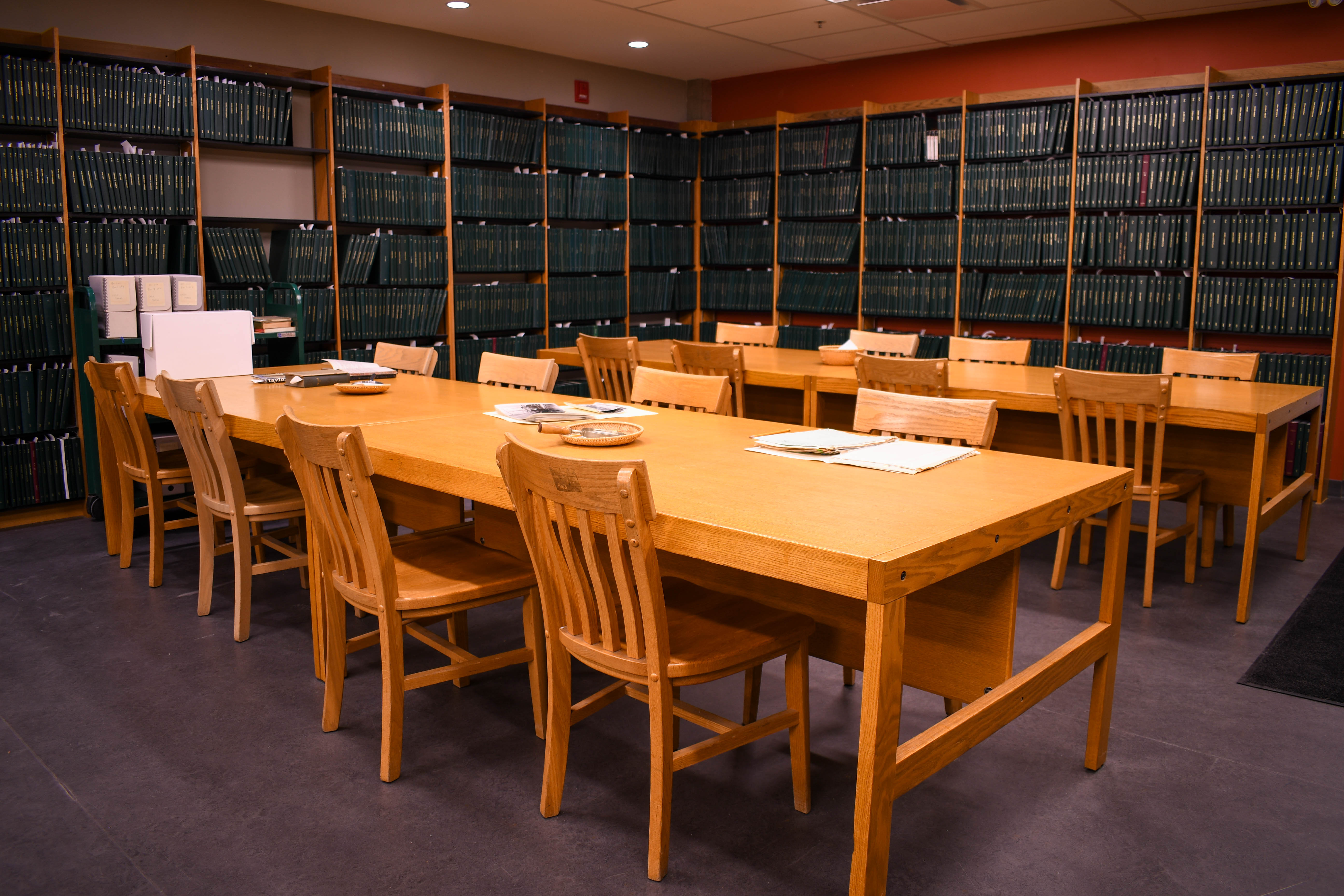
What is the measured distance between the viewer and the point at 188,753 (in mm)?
2387

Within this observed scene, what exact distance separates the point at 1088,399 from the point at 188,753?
2.92 m

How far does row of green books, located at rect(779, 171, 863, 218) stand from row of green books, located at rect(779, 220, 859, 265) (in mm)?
72

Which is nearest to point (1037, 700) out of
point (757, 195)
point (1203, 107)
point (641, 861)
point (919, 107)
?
point (641, 861)

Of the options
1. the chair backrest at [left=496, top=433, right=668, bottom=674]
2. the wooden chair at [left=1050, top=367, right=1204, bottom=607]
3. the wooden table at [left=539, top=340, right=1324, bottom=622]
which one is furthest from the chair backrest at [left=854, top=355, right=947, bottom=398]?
the chair backrest at [left=496, top=433, right=668, bottom=674]

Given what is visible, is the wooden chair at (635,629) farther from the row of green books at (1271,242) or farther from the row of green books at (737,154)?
the row of green books at (737,154)

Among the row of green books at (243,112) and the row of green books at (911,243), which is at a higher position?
the row of green books at (243,112)

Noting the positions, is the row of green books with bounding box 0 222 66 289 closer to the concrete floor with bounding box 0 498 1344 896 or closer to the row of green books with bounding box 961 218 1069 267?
the concrete floor with bounding box 0 498 1344 896

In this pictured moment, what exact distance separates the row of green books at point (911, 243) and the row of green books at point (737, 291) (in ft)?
2.95

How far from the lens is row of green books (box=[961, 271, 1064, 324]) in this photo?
6.01 metres

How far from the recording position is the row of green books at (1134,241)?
18.1 feet

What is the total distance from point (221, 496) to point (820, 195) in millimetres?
4983

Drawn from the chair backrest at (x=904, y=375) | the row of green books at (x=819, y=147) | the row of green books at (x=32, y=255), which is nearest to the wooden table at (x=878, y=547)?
the chair backrest at (x=904, y=375)

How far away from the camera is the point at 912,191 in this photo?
651 centimetres

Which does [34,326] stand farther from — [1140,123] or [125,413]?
[1140,123]
